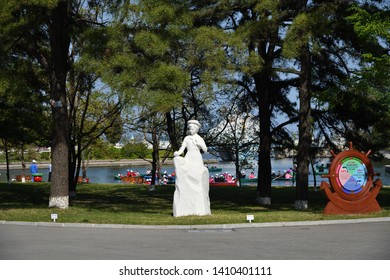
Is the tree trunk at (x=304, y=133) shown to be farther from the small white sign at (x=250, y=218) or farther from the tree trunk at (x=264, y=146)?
the small white sign at (x=250, y=218)

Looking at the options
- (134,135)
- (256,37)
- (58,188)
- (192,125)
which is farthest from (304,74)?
(134,135)

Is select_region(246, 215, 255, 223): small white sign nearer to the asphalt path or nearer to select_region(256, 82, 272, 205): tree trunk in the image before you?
the asphalt path

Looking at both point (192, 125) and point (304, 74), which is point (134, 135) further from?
point (192, 125)

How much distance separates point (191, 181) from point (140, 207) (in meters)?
6.38

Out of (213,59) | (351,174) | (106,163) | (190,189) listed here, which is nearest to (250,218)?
(190,189)

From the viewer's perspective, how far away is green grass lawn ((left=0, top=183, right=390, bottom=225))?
1953 cm

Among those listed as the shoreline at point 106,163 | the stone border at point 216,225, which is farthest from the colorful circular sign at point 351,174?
the shoreline at point 106,163

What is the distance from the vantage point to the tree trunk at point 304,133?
24781 millimetres

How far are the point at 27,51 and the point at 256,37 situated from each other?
330 inches

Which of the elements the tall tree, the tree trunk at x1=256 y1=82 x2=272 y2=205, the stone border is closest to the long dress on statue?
the stone border

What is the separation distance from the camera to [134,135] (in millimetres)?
47656

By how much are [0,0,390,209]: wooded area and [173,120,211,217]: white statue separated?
182cm

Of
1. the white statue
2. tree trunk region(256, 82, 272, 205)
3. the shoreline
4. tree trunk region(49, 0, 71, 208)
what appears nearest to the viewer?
the white statue

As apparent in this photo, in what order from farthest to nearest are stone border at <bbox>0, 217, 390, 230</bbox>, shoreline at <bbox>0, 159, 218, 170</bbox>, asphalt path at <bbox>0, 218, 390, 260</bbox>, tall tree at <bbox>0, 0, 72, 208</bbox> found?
shoreline at <bbox>0, 159, 218, 170</bbox> → tall tree at <bbox>0, 0, 72, 208</bbox> → stone border at <bbox>0, 217, 390, 230</bbox> → asphalt path at <bbox>0, 218, 390, 260</bbox>
